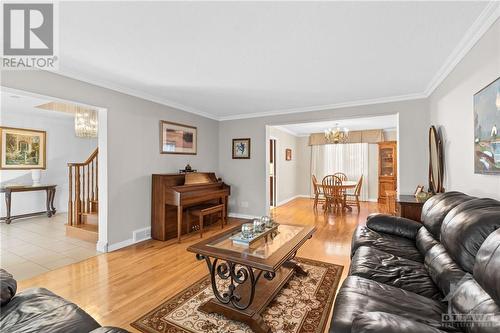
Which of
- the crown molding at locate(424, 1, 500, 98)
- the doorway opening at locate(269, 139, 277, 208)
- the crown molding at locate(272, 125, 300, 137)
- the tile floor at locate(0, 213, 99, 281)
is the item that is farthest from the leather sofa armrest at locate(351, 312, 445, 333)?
the crown molding at locate(272, 125, 300, 137)

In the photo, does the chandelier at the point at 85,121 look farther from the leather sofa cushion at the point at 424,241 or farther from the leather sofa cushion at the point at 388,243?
the leather sofa cushion at the point at 424,241

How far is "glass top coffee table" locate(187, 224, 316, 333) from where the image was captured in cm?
167

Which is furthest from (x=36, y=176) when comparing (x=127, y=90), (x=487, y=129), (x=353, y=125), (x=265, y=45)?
(x=353, y=125)

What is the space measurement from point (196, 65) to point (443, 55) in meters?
2.60

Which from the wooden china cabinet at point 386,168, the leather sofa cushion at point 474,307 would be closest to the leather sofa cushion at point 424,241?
the leather sofa cushion at point 474,307

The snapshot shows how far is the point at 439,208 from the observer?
1.97 m

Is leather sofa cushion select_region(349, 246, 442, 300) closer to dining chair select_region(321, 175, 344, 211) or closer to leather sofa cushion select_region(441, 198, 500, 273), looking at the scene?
leather sofa cushion select_region(441, 198, 500, 273)

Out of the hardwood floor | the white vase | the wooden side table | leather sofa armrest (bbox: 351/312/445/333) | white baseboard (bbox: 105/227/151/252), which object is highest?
the white vase

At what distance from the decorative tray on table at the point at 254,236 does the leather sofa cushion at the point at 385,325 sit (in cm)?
121

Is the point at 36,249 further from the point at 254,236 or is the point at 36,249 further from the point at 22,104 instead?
the point at 254,236

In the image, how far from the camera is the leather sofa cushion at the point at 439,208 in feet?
6.01

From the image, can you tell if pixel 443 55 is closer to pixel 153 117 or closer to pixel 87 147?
pixel 153 117

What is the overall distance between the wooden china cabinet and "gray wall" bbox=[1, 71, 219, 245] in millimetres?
6094

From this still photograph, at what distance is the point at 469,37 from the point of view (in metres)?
1.99
